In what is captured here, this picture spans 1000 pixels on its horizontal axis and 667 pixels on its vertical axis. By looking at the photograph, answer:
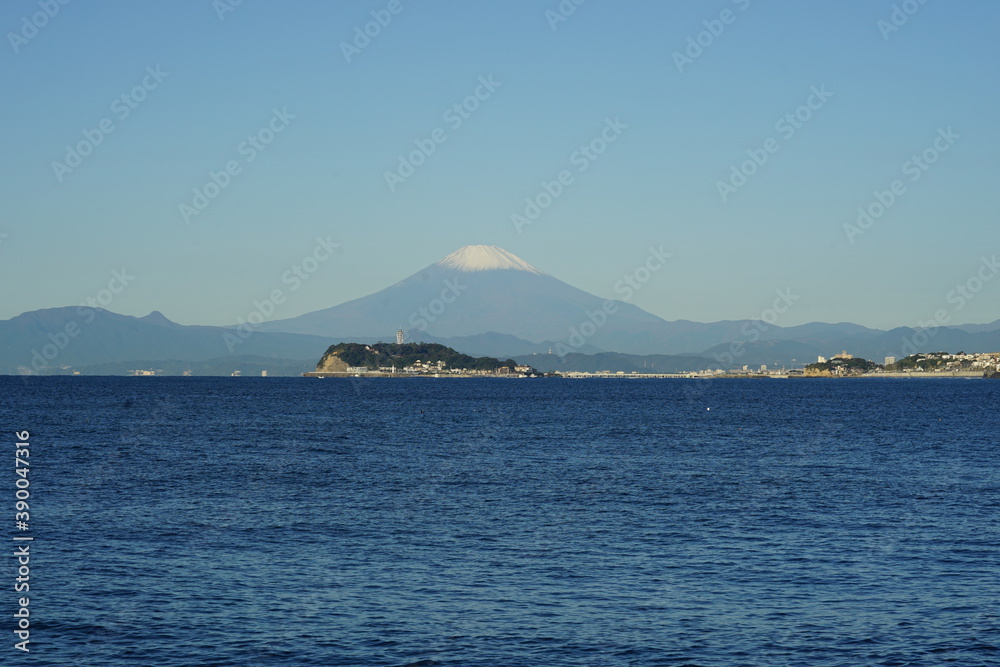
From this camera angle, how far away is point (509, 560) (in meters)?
33.4

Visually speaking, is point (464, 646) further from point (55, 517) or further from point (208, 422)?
point (208, 422)

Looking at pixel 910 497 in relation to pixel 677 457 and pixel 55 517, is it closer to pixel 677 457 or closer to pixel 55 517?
pixel 677 457

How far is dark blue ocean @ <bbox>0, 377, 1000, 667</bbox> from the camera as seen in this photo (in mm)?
24391

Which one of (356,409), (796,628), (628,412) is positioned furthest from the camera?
(356,409)

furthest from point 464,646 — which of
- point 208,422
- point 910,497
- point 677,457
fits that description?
point 208,422

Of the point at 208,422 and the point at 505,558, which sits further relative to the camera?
the point at 208,422

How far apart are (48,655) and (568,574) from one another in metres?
15.2

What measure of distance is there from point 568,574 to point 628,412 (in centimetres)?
11447

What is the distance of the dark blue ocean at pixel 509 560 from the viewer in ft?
80.0

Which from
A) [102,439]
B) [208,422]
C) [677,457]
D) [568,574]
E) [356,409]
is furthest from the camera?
[356,409]

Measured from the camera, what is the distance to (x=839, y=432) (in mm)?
99375

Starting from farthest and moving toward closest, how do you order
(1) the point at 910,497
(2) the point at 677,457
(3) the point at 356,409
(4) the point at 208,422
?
(3) the point at 356,409
(4) the point at 208,422
(2) the point at 677,457
(1) the point at 910,497

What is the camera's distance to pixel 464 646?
24.2 m

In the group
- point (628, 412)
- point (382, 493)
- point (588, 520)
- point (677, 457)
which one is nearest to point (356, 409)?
point (628, 412)
